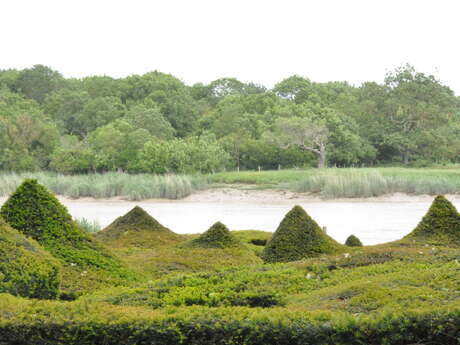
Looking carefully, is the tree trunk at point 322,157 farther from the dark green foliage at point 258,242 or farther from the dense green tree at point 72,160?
the dark green foliage at point 258,242

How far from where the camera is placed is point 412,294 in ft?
16.2

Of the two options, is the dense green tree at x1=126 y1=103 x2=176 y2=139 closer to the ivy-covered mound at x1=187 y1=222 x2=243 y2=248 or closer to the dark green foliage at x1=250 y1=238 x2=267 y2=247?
the dark green foliage at x1=250 y1=238 x2=267 y2=247

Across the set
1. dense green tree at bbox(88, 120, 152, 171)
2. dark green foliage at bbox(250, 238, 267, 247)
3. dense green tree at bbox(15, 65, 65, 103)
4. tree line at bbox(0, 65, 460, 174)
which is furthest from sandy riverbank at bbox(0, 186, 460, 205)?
dense green tree at bbox(15, 65, 65, 103)

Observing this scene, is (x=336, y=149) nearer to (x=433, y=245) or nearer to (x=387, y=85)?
(x=387, y=85)

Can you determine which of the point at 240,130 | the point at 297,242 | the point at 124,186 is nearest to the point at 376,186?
the point at 124,186

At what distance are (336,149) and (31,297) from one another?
50.7 meters

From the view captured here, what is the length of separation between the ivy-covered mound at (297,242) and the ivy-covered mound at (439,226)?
1.72m

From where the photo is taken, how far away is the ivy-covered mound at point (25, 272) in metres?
5.57

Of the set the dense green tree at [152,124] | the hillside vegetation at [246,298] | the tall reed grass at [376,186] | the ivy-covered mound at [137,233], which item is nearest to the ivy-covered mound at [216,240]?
the hillside vegetation at [246,298]

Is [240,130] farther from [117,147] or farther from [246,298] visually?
[246,298]

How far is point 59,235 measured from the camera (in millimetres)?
7676

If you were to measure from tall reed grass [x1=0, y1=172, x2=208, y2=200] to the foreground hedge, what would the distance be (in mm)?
32923

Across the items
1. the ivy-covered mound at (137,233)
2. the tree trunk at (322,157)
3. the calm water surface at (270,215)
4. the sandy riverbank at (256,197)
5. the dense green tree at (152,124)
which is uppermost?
the dense green tree at (152,124)

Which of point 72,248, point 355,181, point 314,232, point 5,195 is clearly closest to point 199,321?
point 72,248
